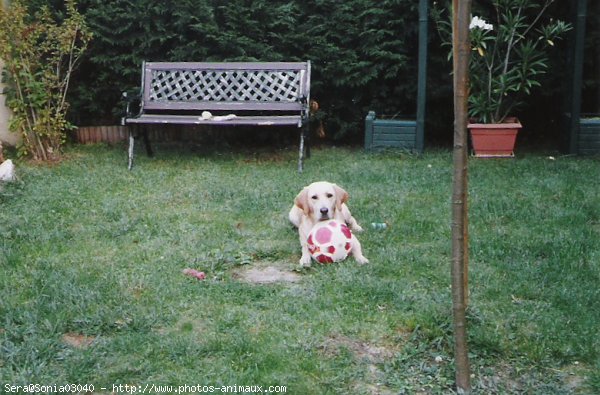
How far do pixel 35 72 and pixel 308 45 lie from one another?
3.19m

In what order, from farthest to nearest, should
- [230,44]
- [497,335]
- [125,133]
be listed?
[125,133], [230,44], [497,335]

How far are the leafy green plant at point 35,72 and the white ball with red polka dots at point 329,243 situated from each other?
4.40 metres

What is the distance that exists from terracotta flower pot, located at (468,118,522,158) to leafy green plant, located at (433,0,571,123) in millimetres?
225

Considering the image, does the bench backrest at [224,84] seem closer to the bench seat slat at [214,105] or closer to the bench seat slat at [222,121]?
the bench seat slat at [214,105]

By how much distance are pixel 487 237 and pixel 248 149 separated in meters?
4.44

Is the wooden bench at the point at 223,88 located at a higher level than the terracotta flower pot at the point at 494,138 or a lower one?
higher

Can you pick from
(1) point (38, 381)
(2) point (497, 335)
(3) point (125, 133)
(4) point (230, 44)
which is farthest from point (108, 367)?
(3) point (125, 133)

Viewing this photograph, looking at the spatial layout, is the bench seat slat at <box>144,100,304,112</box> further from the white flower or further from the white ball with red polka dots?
the white ball with red polka dots

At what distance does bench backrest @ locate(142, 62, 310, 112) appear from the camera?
7902 mm

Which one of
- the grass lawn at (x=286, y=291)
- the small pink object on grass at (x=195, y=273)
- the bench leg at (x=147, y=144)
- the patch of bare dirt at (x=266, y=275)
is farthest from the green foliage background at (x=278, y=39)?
the small pink object on grass at (x=195, y=273)

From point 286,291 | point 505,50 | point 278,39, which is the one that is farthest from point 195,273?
point 505,50

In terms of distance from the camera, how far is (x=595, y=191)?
584 centimetres

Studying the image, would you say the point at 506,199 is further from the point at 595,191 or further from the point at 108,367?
the point at 108,367

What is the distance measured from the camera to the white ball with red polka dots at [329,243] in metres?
4.13
